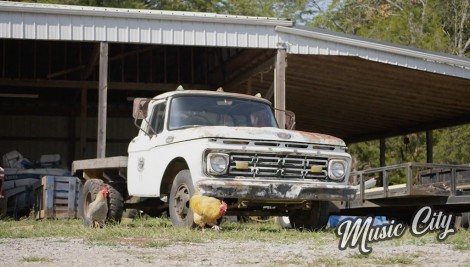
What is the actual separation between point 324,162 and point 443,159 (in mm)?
24368

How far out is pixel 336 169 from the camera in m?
11.9

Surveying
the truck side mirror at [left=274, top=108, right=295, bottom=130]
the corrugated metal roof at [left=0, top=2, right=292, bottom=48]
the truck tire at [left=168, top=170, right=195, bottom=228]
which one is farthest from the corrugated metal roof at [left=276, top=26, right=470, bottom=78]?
the truck tire at [left=168, top=170, right=195, bottom=228]

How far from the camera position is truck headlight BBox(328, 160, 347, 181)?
11883mm

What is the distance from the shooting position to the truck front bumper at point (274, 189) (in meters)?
11.0

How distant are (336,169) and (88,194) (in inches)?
161

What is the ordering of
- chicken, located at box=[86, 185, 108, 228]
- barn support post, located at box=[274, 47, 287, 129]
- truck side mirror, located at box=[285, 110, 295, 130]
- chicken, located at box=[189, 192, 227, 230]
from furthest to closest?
1. barn support post, located at box=[274, 47, 287, 129]
2. truck side mirror, located at box=[285, 110, 295, 130]
3. chicken, located at box=[86, 185, 108, 228]
4. chicken, located at box=[189, 192, 227, 230]

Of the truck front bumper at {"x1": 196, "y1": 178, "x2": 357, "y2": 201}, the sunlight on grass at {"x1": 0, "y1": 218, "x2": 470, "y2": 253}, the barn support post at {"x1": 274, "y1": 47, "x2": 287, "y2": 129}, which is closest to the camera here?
the sunlight on grass at {"x1": 0, "y1": 218, "x2": 470, "y2": 253}

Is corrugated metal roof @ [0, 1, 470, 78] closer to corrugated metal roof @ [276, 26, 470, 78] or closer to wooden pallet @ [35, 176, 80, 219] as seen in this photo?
corrugated metal roof @ [276, 26, 470, 78]

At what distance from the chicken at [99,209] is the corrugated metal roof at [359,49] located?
273 inches

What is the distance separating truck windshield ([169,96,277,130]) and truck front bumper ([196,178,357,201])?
1361 mm

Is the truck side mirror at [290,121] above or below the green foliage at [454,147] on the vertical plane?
above

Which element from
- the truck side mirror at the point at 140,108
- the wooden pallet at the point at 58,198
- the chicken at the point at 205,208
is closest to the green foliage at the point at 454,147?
the wooden pallet at the point at 58,198

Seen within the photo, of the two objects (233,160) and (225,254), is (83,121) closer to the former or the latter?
(233,160)

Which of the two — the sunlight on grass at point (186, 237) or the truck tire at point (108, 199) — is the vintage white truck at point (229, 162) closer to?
the truck tire at point (108, 199)
